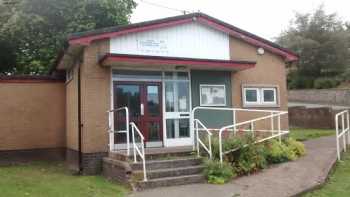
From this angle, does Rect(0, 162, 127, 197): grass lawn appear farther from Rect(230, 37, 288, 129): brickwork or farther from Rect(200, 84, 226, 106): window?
Rect(230, 37, 288, 129): brickwork

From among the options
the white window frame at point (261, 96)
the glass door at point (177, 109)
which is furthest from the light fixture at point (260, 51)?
the glass door at point (177, 109)

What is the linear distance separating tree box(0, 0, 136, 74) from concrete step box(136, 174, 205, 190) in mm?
13972

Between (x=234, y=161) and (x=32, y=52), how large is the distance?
16379 mm

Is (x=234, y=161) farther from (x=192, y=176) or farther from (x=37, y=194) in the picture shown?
(x=37, y=194)

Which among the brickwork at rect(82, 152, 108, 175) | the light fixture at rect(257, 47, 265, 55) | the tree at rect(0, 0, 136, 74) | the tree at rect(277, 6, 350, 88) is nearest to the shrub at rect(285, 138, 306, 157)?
the light fixture at rect(257, 47, 265, 55)

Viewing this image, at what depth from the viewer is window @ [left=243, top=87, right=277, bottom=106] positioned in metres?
15.6

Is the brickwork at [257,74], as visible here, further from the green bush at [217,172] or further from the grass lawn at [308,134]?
the green bush at [217,172]

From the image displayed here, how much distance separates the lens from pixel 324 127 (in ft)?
83.8

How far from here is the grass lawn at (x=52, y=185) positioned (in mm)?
9227

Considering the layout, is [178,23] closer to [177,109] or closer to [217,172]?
[177,109]

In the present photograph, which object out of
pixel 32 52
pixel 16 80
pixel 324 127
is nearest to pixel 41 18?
pixel 32 52

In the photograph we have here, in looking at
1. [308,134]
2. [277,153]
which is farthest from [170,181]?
[308,134]

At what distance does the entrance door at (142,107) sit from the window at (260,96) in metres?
3.55

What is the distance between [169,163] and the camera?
10992 millimetres
